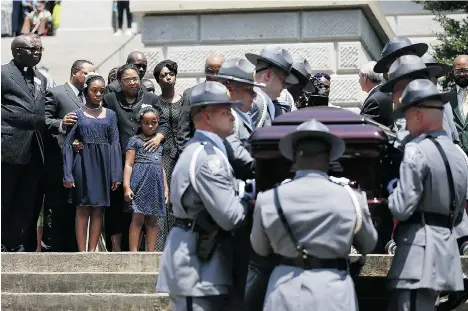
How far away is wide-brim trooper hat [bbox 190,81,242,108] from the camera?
9391mm

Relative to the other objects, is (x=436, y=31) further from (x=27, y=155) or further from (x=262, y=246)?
(x=262, y=246)

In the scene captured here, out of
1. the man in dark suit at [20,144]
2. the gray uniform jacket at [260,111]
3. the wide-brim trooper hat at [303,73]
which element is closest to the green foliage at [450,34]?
the man in dark suit at [20,144]

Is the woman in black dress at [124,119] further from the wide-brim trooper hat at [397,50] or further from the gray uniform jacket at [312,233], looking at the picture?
the gray uniform jacket at [312,233]

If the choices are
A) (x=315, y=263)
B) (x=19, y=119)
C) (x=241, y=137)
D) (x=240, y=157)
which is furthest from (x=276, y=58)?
(x=19, y=119)

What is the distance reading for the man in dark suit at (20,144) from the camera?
44.4 feet

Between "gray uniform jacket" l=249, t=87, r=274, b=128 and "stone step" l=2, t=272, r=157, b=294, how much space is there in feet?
6.10

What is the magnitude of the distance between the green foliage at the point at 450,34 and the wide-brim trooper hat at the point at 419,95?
417 inches

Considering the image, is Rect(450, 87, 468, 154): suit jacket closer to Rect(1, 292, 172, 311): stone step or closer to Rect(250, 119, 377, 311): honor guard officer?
Rect(1, 292, 172, 311): stone step

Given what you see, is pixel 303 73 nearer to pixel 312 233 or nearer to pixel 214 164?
pixel 214 164

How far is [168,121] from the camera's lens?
1390 cm

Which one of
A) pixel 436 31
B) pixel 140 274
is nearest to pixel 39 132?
pixel 140 274

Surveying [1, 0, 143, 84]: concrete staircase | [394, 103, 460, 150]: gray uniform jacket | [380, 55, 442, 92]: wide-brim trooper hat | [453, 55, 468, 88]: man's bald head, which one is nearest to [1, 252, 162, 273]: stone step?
[394, 103, 460, 150]: gray uniform jacket

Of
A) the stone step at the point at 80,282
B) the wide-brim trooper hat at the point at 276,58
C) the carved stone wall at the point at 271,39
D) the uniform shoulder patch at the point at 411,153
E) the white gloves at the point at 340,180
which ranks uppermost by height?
the carved stone wall at the point at 271,39

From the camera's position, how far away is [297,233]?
28.8 feet
